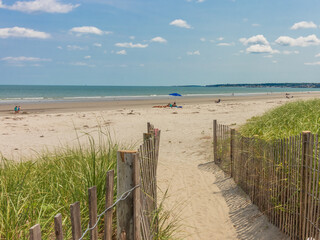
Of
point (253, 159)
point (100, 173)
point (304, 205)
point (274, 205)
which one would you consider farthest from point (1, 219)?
point (253, 159)

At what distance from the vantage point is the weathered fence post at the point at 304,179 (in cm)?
419

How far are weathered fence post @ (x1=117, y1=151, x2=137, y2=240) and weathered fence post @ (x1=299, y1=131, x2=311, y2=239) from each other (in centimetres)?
258

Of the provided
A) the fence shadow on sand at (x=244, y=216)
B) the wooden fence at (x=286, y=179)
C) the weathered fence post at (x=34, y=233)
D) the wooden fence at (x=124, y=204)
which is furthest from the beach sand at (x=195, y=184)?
the weathered fence post at (x=34, y=233)

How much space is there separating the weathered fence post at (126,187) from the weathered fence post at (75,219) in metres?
0.79

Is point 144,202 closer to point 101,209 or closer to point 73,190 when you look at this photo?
point 101,209

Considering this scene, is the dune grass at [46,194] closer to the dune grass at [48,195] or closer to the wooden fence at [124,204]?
the dune grass at [48,195]

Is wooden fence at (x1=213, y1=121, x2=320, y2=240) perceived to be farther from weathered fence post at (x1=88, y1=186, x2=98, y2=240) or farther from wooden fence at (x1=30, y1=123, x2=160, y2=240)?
weathered fence post at (x1=88, y1=186, x2=98, y2=240)

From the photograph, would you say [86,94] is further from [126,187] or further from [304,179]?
[126,187]

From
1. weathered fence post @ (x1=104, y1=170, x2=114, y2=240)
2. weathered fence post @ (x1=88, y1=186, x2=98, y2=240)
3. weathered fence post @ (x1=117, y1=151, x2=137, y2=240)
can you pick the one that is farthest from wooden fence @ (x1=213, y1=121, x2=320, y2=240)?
weathered fence post @ (x1=88, y1=186, x2=98, y2=240)

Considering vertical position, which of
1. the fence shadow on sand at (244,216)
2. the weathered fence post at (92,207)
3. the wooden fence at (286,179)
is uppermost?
the weathered fence post at (92,207)

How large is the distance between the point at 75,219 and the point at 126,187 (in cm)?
84

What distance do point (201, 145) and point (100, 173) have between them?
7088 millimetres

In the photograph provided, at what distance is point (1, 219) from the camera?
119 inches

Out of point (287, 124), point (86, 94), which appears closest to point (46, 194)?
point (287, 124)
